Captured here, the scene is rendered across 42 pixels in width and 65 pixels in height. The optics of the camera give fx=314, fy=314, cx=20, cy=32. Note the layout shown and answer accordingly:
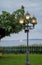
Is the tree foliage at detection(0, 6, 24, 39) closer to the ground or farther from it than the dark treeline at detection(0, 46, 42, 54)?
farther from it

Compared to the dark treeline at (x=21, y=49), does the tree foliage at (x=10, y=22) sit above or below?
above

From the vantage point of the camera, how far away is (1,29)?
122 ft

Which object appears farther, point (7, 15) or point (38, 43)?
point (38, 43)

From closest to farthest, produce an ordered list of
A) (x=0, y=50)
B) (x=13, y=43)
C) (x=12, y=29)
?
(x=12, y=29) → (x=0, y=50) → (x=13, y=43)

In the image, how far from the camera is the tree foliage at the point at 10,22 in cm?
3706

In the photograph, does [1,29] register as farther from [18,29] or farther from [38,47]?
[38,47]

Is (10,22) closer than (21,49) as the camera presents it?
Yes

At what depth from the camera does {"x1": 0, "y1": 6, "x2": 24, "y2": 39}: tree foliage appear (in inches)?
1459

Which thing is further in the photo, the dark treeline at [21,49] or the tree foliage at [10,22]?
the dark treeline at [21,49]

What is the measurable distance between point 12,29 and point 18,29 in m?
0.72

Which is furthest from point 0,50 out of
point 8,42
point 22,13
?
point 22,13

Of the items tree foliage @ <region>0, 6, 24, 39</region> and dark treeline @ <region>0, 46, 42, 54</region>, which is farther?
dark treeline @ <region>0, 46, 42, 54</region>

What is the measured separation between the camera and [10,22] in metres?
37.4

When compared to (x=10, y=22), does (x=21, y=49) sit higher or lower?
lower
